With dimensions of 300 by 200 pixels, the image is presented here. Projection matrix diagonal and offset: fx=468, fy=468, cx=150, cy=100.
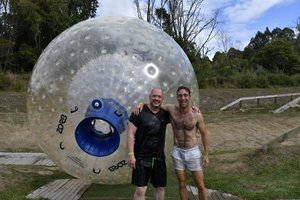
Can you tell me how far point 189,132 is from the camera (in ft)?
17.3

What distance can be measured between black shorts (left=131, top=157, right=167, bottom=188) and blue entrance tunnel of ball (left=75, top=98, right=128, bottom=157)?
620mm

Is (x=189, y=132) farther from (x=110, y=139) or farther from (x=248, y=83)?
(x=248, y=83)

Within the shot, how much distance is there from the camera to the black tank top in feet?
16.4

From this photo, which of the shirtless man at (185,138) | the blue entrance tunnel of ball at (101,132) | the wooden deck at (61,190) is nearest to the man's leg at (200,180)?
the shirtless man at (185,138)

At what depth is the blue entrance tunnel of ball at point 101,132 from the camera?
5430 mm

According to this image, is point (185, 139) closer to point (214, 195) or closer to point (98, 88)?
point (98, 88)

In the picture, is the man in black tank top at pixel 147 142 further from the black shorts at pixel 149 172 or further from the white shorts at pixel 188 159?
the white shorts at pixel 188 159

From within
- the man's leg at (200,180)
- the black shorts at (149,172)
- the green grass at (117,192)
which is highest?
the black shorts at (149,172)

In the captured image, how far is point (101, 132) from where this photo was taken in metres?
6.03

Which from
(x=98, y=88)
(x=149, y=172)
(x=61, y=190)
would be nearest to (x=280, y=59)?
(x=61, y=190)

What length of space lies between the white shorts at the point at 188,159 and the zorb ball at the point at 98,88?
51cm

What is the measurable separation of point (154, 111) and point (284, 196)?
268 cm

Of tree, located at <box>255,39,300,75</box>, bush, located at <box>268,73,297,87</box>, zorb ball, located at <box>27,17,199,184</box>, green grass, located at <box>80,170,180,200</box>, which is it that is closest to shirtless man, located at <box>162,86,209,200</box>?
zorb ball, located at <box>27,17,199,184</box>

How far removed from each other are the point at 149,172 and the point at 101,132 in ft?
3.87
